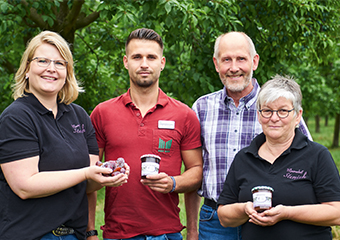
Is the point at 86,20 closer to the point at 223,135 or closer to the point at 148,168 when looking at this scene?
the point at 223,135

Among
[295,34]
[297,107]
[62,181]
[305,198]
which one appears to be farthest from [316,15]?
[62,181]

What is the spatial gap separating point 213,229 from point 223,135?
872 millimetres

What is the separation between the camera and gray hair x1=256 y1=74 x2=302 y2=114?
274cm

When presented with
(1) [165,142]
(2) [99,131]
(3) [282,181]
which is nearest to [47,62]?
(2) [99,131]

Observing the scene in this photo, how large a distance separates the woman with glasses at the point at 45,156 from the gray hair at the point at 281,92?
1.23 meters

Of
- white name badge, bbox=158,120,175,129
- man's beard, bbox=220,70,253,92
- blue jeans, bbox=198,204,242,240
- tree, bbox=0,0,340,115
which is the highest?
tree, bbox=0,0,340,115

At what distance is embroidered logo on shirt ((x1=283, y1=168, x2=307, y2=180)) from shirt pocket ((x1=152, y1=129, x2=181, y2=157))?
41.6 inches

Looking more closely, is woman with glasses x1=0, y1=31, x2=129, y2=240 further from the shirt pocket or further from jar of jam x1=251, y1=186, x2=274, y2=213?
jar of jam x1=251, y1=186, x2=274, y2=213

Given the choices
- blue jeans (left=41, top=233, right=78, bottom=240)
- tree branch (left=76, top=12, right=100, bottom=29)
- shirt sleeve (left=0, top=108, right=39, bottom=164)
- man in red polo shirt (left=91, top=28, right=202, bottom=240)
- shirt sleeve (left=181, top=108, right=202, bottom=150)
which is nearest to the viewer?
shirt sleeve (left=0, top=108, right=39, bottom=164)

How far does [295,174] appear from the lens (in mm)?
2631

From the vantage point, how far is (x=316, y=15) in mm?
6266

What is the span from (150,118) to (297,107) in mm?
1264

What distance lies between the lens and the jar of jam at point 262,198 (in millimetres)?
2488

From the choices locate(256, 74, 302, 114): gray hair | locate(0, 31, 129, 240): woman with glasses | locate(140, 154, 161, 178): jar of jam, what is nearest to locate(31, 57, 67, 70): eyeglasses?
locate(0, 31, 129, 240): woman with glasses
